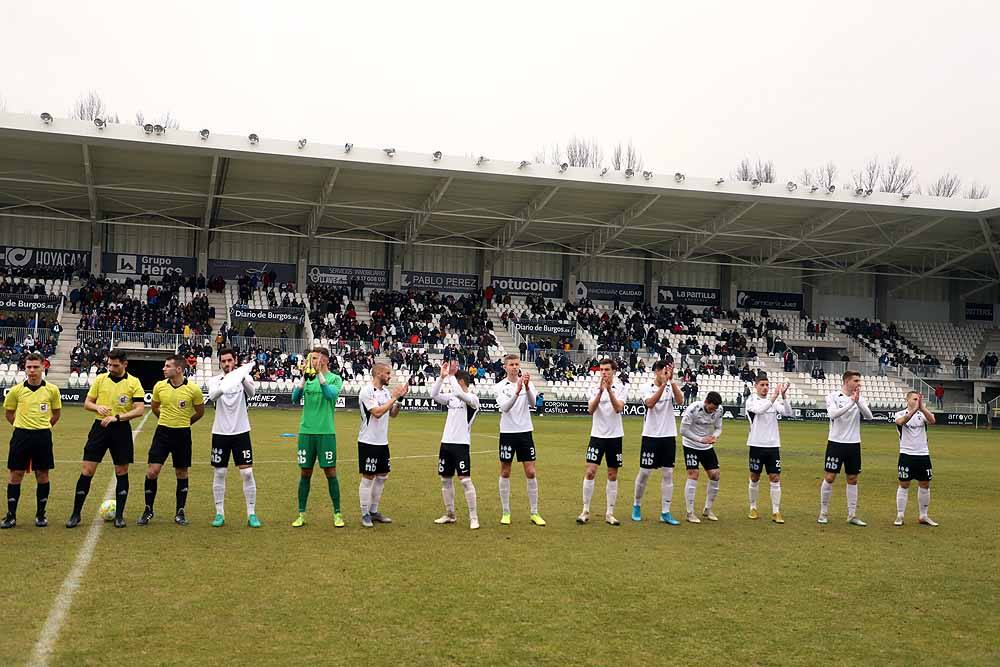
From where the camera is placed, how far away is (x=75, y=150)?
35.7m

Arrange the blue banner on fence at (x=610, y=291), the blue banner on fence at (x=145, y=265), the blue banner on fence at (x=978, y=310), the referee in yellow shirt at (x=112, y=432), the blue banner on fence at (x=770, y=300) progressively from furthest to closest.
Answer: the blue banner on fence at (x=978, y=310) < the blue banner on fence at (x=770, y=300) < the blue banner on fence at (x=610, y=291) < the blue banner on fence at (x=145, y=265) < the referee in yellow shirt at (x=112, y=432)

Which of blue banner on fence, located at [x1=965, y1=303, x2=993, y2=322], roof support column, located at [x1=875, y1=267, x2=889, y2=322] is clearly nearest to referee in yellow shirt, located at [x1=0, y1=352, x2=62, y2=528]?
roof support column, located at [x1=875, y1=267, x2=889, y2=322]

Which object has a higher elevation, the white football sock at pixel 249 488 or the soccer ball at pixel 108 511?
the white football sock at pixel 249 488

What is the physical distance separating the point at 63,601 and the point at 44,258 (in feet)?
143

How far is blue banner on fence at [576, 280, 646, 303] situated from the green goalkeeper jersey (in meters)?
42.8

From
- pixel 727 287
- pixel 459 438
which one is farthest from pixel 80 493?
pixel 727 287

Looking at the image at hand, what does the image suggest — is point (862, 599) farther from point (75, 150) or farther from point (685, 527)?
point (75, 150)

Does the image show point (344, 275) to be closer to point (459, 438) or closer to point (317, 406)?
point (317, 406)

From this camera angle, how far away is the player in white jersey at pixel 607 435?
10957mm

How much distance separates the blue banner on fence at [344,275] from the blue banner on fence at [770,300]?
2202 cm

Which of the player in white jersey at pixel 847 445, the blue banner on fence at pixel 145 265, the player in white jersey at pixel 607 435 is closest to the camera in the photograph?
the player in white jersey at pixel 607 435

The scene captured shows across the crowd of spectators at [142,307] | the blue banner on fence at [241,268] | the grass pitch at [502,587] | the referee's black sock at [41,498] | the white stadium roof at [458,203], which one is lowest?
the grass pitch at [502,587]

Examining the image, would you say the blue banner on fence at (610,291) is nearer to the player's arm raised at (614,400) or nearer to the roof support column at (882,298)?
the roof support column at (882,298)

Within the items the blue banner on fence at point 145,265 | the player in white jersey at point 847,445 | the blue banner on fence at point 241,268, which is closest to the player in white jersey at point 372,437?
the player in white jersey at point 847,445
